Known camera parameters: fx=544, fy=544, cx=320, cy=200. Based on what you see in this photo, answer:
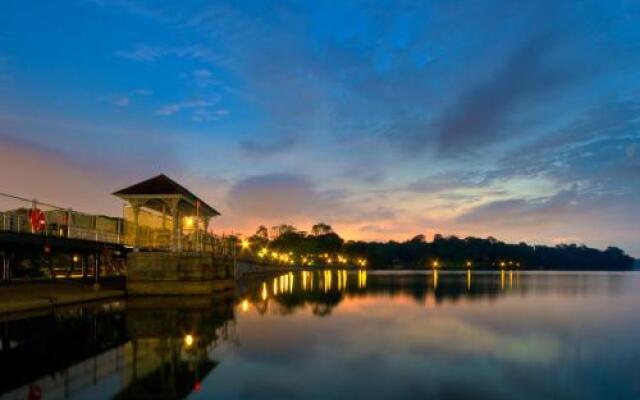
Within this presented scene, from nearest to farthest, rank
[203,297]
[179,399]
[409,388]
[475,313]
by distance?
[179,399], [409,388], [475,313], [203,297]

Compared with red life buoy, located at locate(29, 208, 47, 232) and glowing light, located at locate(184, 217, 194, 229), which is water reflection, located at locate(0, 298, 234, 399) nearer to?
red life buoy, located at locate(29, 208, 47, 232)

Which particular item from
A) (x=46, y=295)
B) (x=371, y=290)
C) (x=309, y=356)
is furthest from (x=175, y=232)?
(x=309, y=356)

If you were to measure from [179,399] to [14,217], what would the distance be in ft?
62.4

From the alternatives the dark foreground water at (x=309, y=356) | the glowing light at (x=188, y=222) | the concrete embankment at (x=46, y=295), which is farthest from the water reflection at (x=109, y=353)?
the glowing light at (x=188, y=222)

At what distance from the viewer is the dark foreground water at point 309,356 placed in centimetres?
1167

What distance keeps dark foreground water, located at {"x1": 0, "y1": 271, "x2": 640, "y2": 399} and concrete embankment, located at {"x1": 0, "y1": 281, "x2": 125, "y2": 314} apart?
5.74 ft

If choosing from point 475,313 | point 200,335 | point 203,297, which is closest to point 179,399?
point 200,335

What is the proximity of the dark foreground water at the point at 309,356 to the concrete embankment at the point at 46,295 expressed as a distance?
1.75 m

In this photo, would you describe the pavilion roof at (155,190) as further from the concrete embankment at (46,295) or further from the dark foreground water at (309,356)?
the dark foreground water at (309,356)

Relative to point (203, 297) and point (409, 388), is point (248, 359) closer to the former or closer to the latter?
point (409, 388)

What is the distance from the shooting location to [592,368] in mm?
14789

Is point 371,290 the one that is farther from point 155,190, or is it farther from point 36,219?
point 36,219

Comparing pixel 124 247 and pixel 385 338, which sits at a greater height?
pixel 124 247

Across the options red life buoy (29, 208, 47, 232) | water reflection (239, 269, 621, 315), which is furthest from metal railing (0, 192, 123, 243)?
water reflection (239, 269, 621, 315)
